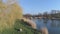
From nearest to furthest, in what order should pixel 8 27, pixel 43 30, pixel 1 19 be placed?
1. pixel 1 19
2. pixel 8 27
3. pixel 43 30

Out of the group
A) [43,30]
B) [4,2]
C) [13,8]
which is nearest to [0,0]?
[4,2]

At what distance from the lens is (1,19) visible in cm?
735

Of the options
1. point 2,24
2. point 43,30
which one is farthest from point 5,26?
point 43,30

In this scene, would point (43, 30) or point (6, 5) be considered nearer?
point (6, 5)

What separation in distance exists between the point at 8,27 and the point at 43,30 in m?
1.67

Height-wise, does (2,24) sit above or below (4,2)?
below

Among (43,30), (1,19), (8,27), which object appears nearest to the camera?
(1,19)

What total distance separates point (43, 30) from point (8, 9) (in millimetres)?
1969

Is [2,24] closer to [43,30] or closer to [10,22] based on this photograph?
[10,22]

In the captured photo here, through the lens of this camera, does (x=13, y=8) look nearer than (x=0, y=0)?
No

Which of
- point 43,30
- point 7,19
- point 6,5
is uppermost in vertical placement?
point 6,5

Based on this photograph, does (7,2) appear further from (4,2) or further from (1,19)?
(1,19)

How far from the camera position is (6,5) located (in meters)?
7.57

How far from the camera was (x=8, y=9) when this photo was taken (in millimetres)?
7637
